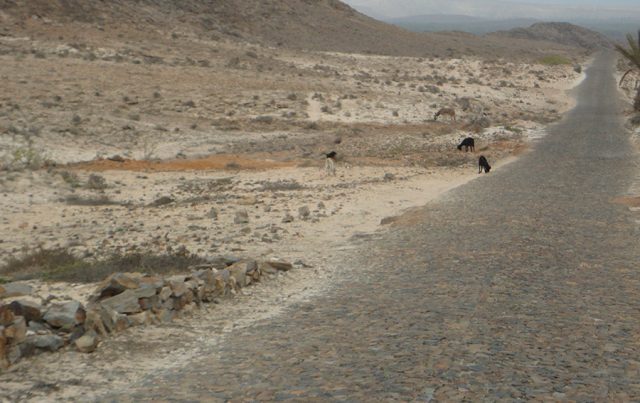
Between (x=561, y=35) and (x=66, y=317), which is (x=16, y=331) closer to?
(x=66, y=317)

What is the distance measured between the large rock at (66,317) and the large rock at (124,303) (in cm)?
62

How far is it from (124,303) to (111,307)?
6.4 inches

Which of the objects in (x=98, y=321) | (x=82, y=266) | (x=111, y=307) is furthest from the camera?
(x=82, y=266)

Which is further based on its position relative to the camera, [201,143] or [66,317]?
[201,143]

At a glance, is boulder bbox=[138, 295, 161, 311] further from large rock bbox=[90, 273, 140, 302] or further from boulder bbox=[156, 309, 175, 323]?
large rock bbox=[90, 273, 140, 302]

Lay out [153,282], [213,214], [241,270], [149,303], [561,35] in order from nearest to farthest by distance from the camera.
A: [149,303] → [153,282] → [241,270] → [213,214] → [561,35]

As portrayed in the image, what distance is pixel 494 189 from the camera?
19.2m

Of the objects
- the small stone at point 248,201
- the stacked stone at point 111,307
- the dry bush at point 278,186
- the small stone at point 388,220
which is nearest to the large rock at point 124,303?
the stacked stone at point 111,307

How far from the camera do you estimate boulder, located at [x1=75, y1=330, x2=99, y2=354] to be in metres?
7.64

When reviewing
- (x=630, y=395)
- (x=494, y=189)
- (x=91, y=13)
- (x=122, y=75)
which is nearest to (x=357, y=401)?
(x=630, y=395)

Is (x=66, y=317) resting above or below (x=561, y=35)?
below

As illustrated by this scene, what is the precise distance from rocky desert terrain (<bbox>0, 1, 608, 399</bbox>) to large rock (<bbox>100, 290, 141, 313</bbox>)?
0.54 meters

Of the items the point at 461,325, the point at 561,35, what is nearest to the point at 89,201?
the point at 461,325

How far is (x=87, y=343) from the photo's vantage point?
769cm
